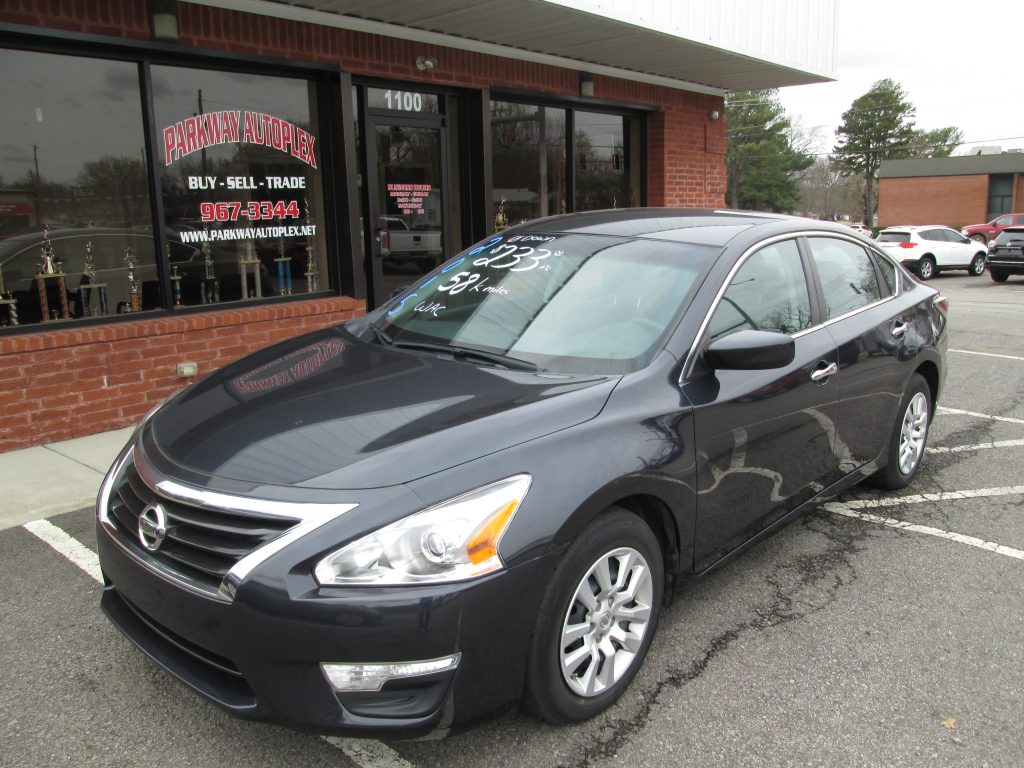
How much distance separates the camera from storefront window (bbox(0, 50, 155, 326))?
5.81 meters

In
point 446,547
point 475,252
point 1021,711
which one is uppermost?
point 475,252

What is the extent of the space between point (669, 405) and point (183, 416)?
1750 millimetres

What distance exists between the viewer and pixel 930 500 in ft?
15.4

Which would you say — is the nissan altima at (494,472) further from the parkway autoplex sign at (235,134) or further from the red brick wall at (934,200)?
the red brick wall at (934,200)

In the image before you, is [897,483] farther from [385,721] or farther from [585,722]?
[385,721]

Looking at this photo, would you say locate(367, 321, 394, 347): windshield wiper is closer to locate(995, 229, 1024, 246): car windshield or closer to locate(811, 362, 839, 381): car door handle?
locate(811, 362, 839, 381): car door handle

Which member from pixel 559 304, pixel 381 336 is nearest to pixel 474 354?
pixel 559 304

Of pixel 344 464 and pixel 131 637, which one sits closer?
pixel 344 464

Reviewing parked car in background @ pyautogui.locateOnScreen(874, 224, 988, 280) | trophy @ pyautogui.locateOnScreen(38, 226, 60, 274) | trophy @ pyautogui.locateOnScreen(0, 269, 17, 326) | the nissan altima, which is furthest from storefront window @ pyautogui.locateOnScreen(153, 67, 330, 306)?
parked car in background @ pyautogui.locateOnScreen(874, 224, 988, 280)

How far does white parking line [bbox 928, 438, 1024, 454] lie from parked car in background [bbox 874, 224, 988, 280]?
697 inches

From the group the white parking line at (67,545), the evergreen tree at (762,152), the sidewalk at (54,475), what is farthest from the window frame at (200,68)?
the evergreen tree at (762,152)

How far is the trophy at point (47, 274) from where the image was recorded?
6.00 meters

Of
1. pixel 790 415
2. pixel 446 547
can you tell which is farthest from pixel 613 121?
pixel 446 547

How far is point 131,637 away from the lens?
254cm
